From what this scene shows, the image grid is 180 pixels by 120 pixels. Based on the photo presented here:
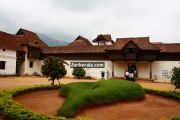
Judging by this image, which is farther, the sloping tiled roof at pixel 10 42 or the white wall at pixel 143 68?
the white wall at pixel 143 68

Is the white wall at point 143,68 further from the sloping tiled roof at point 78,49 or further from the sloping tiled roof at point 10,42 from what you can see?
the sloping tiled roof at point 10,42

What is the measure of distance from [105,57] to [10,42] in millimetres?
14061

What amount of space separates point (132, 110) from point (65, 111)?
3.24 meters

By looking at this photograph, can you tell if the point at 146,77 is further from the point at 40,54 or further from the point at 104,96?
the point at 104,96

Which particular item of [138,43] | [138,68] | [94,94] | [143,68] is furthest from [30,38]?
[94,94]

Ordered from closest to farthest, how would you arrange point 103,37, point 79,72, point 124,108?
point 124,108 < point 79,72 < point 103,37

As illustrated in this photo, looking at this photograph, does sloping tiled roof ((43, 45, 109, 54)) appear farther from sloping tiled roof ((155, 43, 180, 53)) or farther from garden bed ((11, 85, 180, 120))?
garden bed ((11, 85, 180, 120))

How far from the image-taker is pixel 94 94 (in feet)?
41.6

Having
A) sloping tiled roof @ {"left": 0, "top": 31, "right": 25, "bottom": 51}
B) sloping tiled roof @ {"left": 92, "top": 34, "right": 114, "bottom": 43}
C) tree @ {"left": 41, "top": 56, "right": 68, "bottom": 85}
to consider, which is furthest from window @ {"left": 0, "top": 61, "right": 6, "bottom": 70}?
sloping tiled roof @ {"left": 92, "top": 34, "right": 114, "bottom": 43}

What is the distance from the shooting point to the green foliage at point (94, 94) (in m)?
11.0

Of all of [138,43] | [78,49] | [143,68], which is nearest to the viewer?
[143,68]

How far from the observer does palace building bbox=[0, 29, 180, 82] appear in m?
36.9

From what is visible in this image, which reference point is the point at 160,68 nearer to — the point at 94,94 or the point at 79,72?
the point at 79,72

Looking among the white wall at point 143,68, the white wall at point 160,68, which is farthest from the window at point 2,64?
the white wall at point 160,68
